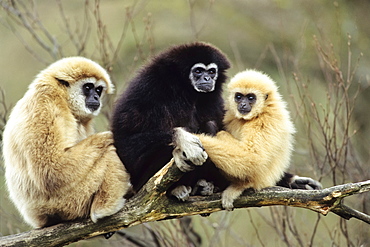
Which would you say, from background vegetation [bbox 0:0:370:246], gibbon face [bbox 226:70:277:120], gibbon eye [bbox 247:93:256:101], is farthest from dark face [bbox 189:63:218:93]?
background vegetation [bbox 0:0:370:246]

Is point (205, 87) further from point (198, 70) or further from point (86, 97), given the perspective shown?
point (86, 97)

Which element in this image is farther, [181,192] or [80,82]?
[80,82]

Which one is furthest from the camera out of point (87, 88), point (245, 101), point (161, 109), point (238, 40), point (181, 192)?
point (238, 40)

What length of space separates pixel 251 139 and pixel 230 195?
0.60 metres

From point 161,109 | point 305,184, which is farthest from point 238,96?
point 305,184

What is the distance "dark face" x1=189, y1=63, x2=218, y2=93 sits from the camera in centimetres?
524

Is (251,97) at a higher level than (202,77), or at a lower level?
lower

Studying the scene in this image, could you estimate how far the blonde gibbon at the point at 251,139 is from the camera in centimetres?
462

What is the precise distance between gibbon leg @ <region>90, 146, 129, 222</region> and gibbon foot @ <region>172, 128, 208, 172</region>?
0.69m

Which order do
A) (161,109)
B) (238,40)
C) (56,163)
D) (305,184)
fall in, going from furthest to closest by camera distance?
(238,40), (305,184), (161,109), (56,163)

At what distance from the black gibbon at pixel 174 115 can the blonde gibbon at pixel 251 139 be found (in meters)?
0.22

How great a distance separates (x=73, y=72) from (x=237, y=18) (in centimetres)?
890

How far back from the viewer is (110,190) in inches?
187

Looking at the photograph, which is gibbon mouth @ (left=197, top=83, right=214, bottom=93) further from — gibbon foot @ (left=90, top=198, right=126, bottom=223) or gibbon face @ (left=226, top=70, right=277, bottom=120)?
gibbon foot @ (left=90, top=198, right=126, bottom=223)
